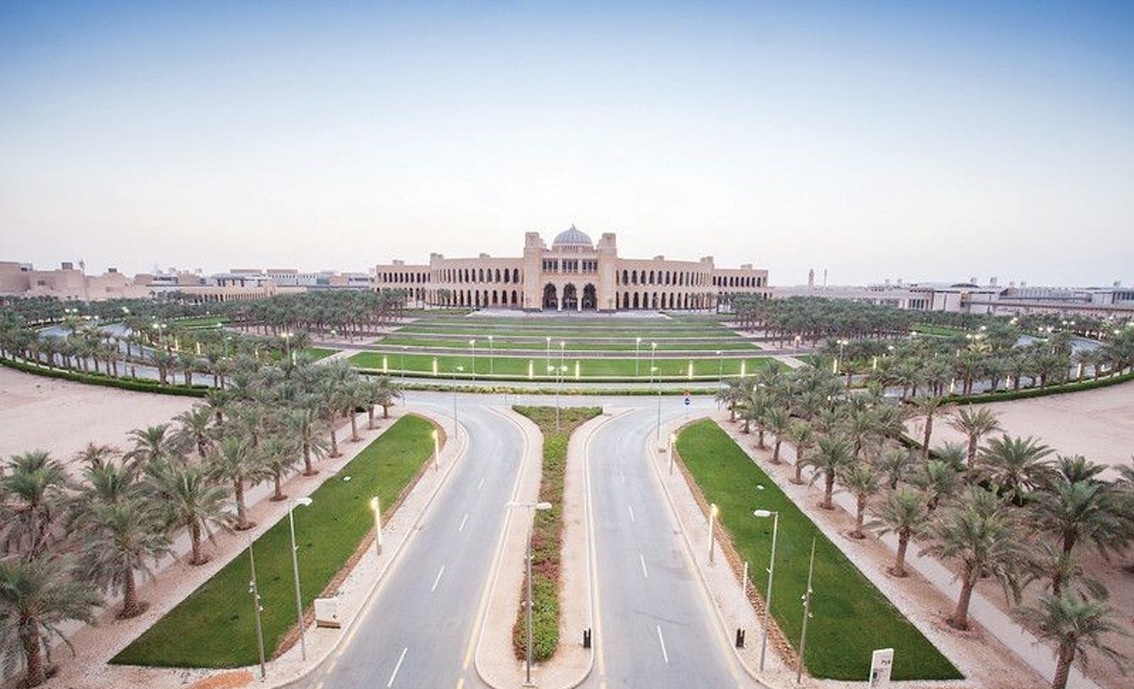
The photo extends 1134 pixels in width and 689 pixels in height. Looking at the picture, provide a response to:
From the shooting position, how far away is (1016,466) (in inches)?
1093

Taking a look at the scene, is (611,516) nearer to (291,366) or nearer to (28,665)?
(28,665)

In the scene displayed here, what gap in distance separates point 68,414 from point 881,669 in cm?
6117

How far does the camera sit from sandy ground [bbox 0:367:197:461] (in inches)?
1601

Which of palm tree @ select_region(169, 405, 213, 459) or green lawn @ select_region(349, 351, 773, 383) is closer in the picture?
palm tree @ select_region(169, 405, 213, 459)

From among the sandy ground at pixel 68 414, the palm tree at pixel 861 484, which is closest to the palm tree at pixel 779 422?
Result: the palm tree at pixel 861 484

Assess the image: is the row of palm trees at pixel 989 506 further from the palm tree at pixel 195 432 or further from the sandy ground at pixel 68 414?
the sandy ground at pixel 68 414

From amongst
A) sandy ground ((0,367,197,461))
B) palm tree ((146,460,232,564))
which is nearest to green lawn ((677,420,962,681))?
palm tree ((146,460,232,564))

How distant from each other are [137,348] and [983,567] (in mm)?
98745

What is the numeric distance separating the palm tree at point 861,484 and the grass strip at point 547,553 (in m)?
15.0

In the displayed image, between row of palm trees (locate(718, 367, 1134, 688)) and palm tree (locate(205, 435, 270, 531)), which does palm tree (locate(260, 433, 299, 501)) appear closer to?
palm tree (locate(205, 435, 270, 531))

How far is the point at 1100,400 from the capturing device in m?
56.9

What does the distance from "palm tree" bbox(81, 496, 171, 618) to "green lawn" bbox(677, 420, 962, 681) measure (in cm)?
2420

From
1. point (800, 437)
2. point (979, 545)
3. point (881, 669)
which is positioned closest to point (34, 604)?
point (881, 669)

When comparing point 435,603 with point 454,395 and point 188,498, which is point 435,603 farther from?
point 454,395
